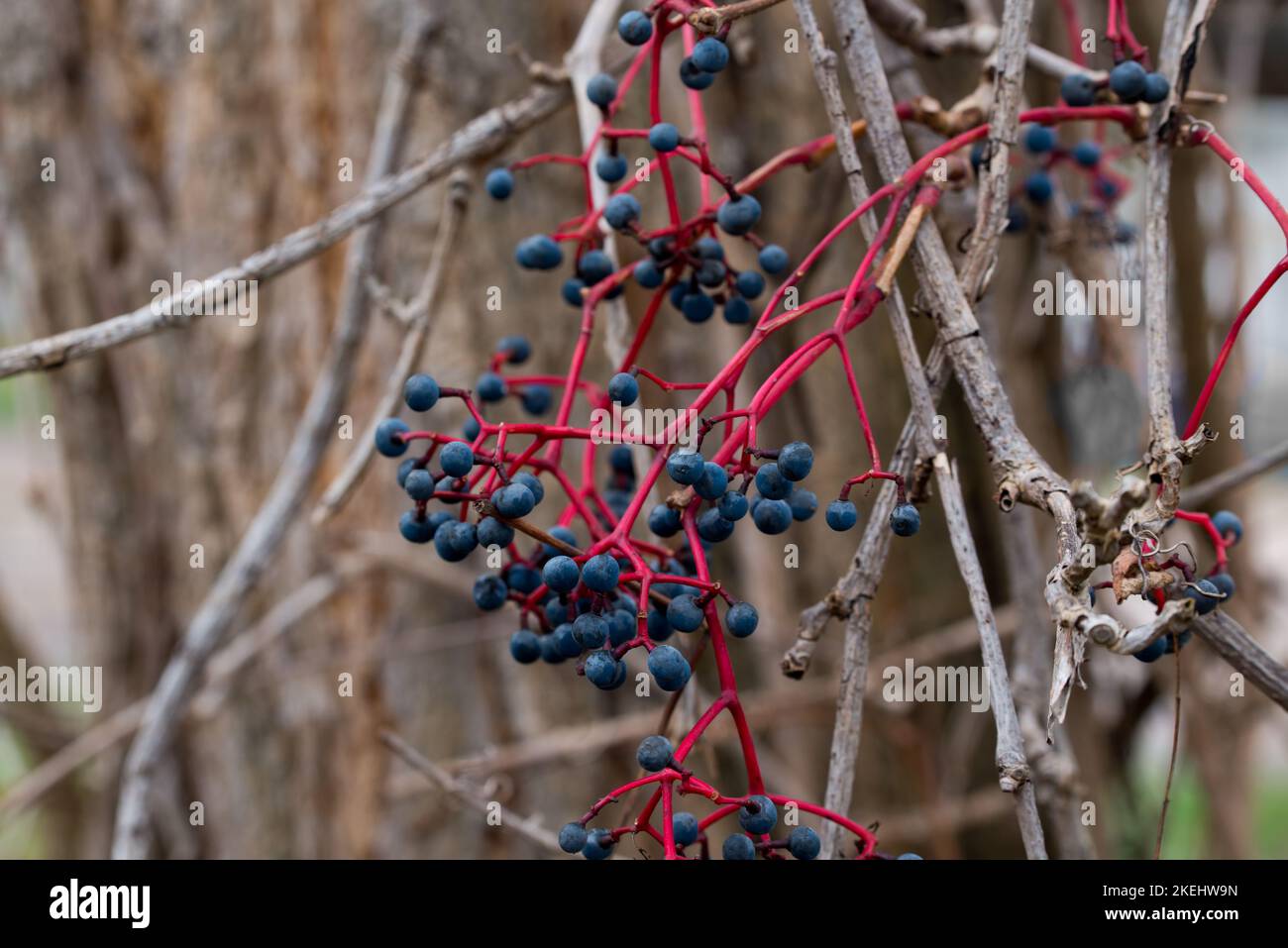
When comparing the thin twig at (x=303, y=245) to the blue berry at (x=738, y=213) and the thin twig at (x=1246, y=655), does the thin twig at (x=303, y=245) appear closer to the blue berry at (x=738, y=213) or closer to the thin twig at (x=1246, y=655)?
the blue berry at (x=738, y=213)

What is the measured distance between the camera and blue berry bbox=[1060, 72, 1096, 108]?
3.52ft

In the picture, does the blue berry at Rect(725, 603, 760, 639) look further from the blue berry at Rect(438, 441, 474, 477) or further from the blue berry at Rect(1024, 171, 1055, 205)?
the blue berry at Rect(1024, 171, 1055, 205)

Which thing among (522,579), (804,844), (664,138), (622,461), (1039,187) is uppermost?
(1039,187)

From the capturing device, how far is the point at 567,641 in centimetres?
86

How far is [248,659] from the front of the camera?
83.6 inches

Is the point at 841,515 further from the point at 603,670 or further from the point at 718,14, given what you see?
the point at 718,14

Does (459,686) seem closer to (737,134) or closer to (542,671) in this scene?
(542,671)

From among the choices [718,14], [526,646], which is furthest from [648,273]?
[526,646]

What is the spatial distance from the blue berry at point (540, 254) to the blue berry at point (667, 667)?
489mm

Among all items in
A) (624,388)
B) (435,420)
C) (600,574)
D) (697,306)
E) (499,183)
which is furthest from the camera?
(435,420)

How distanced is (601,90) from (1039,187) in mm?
571

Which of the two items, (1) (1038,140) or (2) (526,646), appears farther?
(1) (1038,140)
